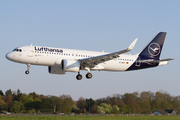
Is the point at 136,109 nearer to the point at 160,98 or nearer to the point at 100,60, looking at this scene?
the point at 160,98

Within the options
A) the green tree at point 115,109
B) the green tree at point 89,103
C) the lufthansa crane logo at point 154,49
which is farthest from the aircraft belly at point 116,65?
the green tree at point 89,103

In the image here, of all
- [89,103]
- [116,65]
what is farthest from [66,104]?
[116,65]

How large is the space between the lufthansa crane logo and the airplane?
0.21 metres

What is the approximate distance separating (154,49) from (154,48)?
0.23 meters

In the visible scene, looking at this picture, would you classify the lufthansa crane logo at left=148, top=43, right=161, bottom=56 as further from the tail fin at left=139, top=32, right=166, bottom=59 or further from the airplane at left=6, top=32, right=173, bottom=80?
the airplane at left=6, top=32, right=173, bottom=80

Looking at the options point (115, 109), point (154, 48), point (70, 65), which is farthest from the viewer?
point (115, 109)

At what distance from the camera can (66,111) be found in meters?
76.9

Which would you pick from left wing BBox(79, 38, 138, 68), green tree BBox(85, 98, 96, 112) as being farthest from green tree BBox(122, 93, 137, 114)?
left wing BBox(79, 38, 138, 68)

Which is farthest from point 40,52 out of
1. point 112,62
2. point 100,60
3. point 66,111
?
point 66,111

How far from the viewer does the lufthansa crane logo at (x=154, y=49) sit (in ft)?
154

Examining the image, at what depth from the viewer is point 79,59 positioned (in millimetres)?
40125

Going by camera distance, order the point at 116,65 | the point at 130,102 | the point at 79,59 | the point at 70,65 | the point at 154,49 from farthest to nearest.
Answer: the point at 130,102, the point at 154,49, the point at 116,65, the point at 79,59, the point at 70,65

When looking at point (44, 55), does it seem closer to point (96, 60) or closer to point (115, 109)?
point (96, 60)

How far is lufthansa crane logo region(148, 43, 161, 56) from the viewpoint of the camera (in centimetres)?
4706
